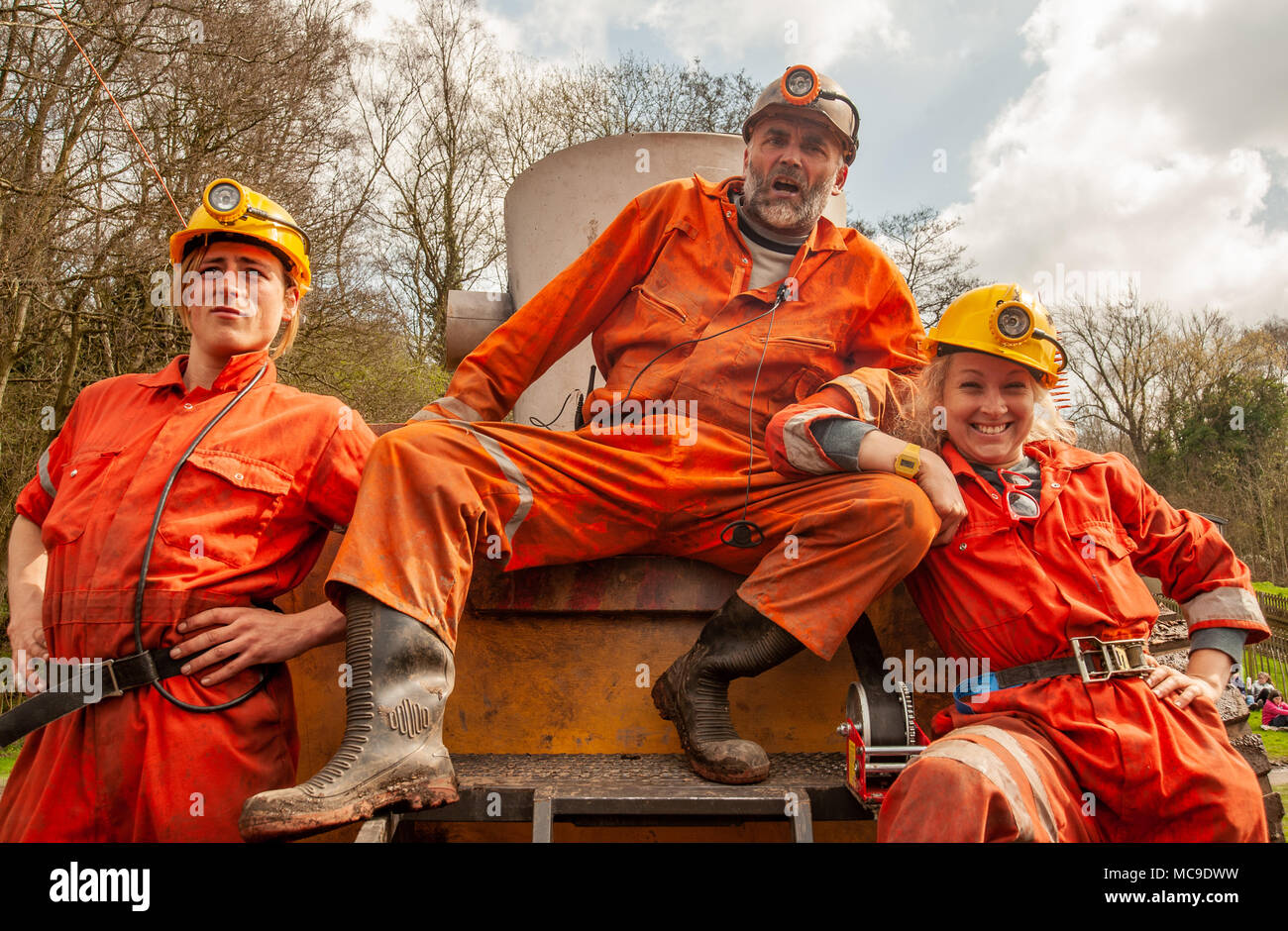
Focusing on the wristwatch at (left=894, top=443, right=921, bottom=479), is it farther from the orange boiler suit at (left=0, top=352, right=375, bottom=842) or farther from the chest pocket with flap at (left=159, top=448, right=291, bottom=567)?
the chest pocket with flap at (left=159, top=448, right=291, bottom=567)

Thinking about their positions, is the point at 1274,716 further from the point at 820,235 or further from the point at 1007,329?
the point at 1007,329

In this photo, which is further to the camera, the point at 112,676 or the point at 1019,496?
the point at 1019,496

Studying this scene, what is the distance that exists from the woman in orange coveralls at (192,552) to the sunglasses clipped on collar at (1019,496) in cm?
153

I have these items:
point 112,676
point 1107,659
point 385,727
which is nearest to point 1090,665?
point 1107,659

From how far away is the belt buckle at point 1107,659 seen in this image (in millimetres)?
1896

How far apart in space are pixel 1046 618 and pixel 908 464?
0.45 meters

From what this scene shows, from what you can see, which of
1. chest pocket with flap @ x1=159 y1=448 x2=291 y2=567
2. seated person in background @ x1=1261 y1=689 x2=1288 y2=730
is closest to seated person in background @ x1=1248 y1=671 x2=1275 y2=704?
seated person in background @ x1=1261 y1=689 x2=1288 y2=730

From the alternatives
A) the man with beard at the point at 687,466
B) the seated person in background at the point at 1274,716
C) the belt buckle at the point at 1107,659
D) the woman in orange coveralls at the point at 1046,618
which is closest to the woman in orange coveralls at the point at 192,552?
the man with beard at the point at 687,466

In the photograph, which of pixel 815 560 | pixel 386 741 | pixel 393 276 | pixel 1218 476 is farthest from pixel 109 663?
pixel 1218 476

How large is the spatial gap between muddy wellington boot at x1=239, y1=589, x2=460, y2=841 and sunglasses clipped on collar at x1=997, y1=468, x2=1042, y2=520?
4.28 feet

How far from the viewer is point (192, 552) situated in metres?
2.02

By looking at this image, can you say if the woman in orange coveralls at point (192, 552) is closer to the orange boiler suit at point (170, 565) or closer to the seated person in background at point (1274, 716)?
the orange boiler suit at point (170, 565)

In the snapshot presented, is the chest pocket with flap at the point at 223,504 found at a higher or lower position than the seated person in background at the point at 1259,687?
higher

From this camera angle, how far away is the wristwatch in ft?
7.07
